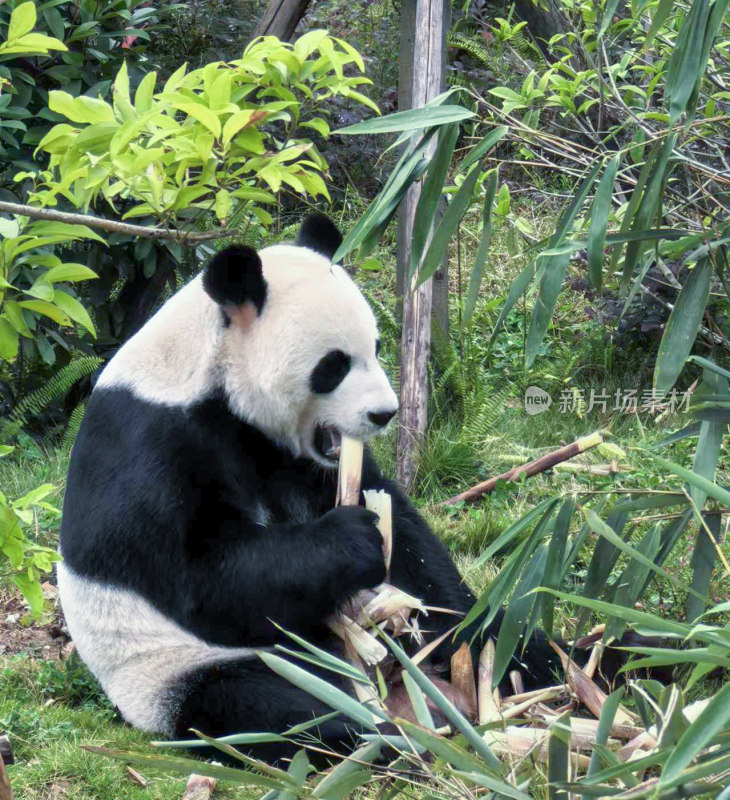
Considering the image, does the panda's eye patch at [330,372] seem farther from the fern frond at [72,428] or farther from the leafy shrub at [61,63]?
the leafy shrub at [61,63]

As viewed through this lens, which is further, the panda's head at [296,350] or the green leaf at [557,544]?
the panda's head at [296,350]

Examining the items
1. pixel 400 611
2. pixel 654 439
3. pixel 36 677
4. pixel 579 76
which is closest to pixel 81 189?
pixel 400 611

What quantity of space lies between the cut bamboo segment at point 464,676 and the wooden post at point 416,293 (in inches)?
73.0

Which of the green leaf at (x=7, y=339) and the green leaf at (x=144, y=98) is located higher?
the green leaf at (x=144, y=98)

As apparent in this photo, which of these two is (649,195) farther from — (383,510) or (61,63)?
(61,63)

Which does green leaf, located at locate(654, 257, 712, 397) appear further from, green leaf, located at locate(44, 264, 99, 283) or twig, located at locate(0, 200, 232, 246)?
green leaf, located at locate(44, 264, 99, 283)

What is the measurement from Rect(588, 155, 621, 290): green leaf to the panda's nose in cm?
88

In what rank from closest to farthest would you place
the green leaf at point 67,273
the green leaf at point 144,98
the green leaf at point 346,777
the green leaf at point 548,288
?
the green leaf at point 346,777
the green leaf at point 67,273
the green leaf at point 144,98
the green leaf at point 548,288

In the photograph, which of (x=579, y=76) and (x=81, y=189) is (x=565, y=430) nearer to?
(x=579, y=76)

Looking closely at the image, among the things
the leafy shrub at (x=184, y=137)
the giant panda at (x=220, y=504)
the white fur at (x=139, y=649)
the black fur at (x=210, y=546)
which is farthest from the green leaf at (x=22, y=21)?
the white fur at (x=139, y=649)

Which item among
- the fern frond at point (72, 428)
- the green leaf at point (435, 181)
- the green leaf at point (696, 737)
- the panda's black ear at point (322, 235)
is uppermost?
the green leaf at point (435, 181)

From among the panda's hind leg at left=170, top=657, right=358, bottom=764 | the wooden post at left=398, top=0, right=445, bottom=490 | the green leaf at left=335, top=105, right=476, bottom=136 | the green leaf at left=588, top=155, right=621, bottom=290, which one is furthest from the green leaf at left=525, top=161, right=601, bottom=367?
the wooden post at left=398, top=0, right=445, bottom=490

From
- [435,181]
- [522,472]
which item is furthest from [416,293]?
[435,181]

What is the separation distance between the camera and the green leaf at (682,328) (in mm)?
2539
